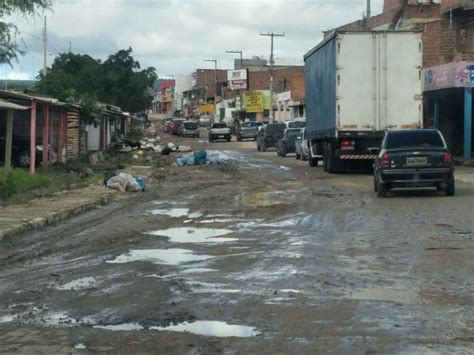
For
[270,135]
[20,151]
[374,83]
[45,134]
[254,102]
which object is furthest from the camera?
[254,102]

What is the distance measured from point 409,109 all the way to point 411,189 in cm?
497

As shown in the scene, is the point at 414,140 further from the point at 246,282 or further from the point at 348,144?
the point at 246,282

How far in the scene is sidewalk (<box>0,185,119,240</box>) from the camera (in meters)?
13.2

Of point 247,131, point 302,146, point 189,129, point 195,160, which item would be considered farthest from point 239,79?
point 195,160

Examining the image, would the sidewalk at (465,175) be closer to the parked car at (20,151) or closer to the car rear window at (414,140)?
the car rear window at (414,140)

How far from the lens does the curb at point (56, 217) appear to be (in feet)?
41.2

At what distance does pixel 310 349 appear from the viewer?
18.8ft

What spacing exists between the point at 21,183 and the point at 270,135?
3119cm

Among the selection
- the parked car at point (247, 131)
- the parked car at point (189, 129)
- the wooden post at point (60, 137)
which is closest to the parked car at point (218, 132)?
Result: the parked car at point (247, 131)

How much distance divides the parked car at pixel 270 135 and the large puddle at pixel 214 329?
42516 mm

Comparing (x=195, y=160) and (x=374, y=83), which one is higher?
(x=374, y=83)

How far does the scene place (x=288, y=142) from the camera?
42.6m

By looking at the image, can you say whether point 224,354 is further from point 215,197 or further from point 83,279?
point 215,197

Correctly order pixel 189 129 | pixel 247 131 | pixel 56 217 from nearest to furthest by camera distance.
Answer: pixel 56 217 < pixel 247 131 < pixel 189 129
